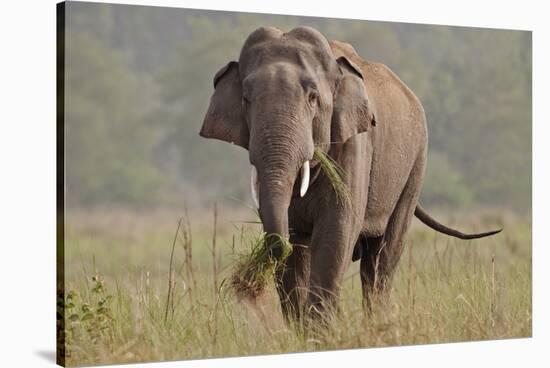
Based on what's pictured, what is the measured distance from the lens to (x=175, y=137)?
75.0 feet

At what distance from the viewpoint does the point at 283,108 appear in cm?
703

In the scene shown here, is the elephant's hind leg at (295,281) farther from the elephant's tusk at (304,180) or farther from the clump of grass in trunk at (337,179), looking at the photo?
the elephant's tusk at (304,180)

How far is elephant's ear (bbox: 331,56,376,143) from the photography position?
752 centimetres

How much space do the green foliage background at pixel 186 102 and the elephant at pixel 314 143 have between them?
6.24 ft

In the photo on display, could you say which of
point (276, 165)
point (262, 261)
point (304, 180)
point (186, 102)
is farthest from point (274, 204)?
point (186, 102)

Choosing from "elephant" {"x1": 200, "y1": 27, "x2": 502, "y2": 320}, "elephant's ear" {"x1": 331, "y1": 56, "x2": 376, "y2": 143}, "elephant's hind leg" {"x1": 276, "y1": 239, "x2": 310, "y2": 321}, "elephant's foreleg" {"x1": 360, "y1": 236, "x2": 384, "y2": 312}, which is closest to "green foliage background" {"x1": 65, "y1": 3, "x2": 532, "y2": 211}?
"elephant's foreleg" {"x1": 360, "y1": 236, "x2": 384, "y2": 312}

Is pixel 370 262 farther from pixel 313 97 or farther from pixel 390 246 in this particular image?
pixel 313 97

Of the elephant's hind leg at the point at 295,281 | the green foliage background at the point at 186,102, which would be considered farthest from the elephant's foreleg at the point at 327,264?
the green foliage background at the point at 186,102

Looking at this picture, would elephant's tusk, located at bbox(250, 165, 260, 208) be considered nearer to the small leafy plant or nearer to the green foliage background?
the small leafy plant

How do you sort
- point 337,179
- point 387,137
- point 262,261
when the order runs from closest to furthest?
point 262,261, point 337,179, point 387,137

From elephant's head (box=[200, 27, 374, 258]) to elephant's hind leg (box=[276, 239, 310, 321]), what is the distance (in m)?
0.91

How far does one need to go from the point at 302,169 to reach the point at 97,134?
14561 mm

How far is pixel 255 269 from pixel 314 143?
2.84 feet

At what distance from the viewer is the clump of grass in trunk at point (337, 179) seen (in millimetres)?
7539
